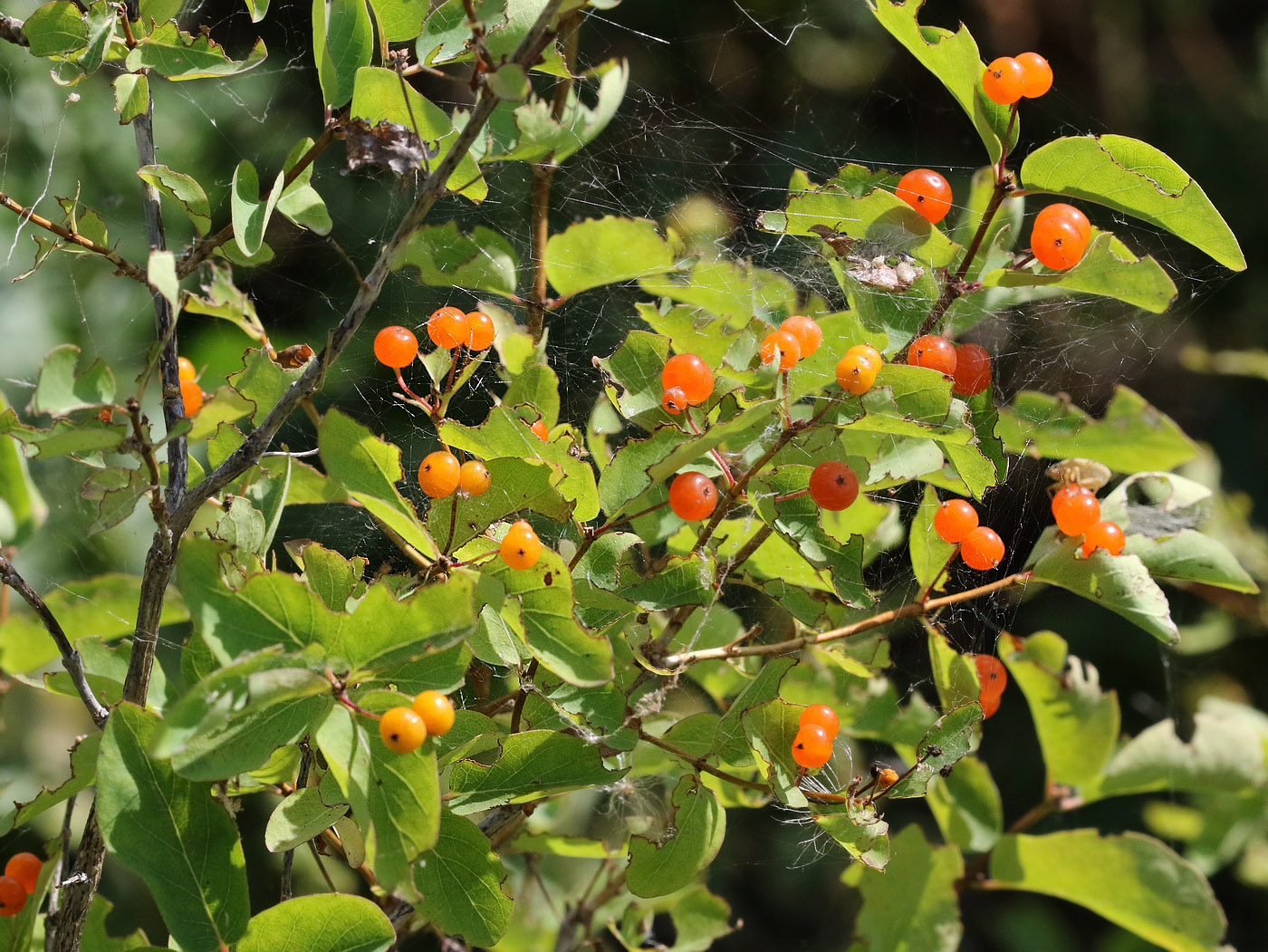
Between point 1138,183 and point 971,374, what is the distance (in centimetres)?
14

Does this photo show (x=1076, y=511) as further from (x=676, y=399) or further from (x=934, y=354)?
(x=676, y=399)

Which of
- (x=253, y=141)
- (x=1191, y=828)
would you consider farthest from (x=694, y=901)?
(x=253, y=141)

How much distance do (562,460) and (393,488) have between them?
3.7 inches

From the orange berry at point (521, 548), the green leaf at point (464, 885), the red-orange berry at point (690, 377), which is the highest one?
the red-orange berry at point (690, 377)

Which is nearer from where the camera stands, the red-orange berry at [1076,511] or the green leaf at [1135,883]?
the red-orange berry at [1076,511]

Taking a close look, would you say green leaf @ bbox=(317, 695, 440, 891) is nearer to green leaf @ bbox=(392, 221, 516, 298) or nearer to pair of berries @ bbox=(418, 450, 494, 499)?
pair of berries @ bbox=(418, 450, 494, 499)

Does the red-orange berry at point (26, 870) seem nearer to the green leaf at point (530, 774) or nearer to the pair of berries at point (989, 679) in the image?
the green leaf at point (530, 774)

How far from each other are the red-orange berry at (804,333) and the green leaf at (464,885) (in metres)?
0.31

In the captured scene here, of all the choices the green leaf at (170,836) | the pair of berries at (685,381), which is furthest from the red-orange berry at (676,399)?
the green leaf at (170,836)

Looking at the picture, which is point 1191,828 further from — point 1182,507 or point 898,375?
point 898,375

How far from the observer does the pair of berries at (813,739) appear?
1.69 feet

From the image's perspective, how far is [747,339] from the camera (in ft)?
1.81

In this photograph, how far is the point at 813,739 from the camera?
516mm

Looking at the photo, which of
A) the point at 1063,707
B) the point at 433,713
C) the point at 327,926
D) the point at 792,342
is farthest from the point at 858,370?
the point at 1063,707
